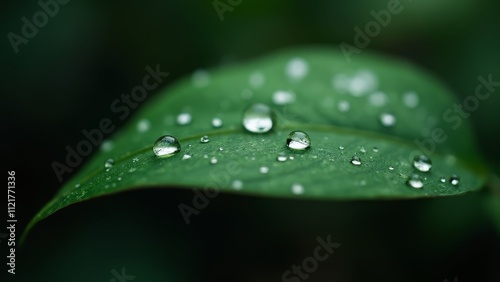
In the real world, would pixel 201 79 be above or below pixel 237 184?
above

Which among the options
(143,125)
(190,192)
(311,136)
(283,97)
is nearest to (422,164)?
(311,136)

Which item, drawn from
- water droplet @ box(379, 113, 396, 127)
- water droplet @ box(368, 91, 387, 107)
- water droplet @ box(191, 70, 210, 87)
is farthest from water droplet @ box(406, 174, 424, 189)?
water droplet @ box(191, 70, 210, 87)

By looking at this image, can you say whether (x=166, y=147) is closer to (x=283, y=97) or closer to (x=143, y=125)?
(x=143, y=125)

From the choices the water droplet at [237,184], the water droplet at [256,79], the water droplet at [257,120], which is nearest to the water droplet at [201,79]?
the water droplet at [256,79]

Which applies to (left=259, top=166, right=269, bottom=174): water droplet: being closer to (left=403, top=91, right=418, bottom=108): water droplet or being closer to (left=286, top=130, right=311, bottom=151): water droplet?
(left=286, top=130, right=311, bottom=151): water droplet

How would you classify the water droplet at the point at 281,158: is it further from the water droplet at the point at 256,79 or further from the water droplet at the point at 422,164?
the water droplet at the point at 256,79
